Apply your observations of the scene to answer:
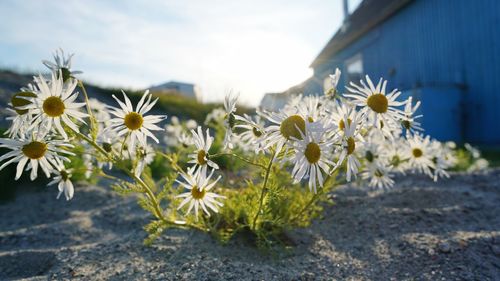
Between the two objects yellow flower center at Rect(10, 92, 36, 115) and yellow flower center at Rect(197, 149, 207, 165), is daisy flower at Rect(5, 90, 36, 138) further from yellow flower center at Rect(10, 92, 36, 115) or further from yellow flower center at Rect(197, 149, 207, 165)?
yellow flower center at Rect(197, 149, 207, 165)

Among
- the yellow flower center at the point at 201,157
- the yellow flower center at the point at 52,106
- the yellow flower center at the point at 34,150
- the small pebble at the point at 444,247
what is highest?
the yellow flower center at the point at 52,106

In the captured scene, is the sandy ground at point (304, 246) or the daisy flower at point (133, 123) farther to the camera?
the sandy ground at point (304, 246)

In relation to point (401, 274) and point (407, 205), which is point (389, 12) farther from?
point (401, 274)

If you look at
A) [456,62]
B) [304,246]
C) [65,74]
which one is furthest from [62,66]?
[456,62]

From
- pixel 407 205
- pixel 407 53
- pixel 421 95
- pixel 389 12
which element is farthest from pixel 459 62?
pixel 407 205

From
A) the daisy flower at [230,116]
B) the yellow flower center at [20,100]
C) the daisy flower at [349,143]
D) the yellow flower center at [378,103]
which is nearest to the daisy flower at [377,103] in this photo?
the yellow flower center at [378,103]

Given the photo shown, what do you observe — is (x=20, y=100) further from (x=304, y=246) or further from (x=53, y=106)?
(x=304, y=246)

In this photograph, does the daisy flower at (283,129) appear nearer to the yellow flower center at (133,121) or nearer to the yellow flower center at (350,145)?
the yellow flower center at (350,145)
